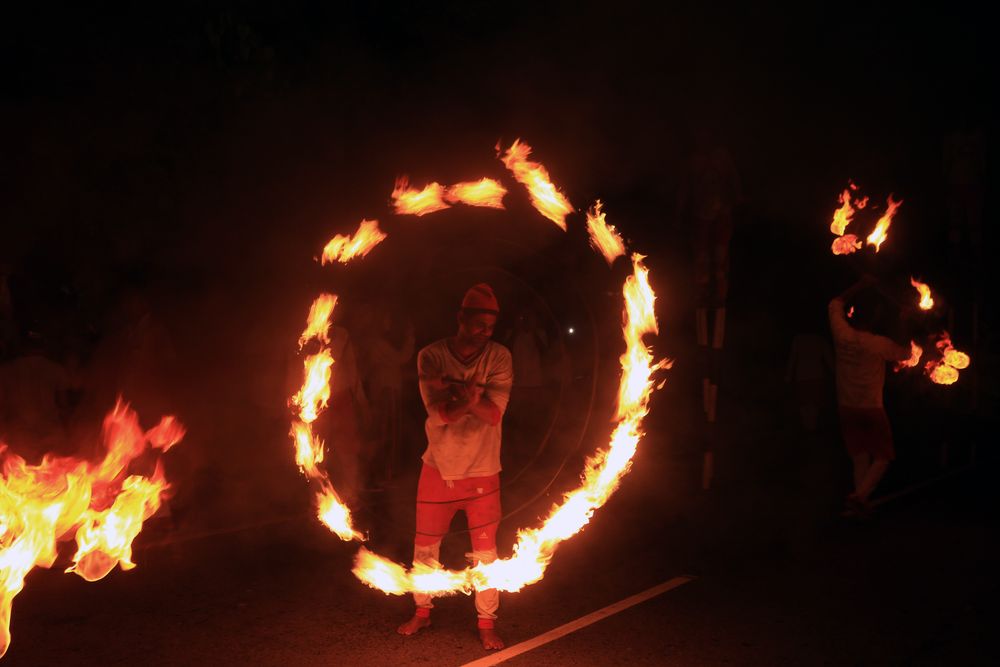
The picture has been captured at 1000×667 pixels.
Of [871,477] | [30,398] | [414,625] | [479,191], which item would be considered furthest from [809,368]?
[30,398]

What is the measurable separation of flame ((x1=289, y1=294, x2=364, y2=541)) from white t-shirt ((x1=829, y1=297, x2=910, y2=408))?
4625mm

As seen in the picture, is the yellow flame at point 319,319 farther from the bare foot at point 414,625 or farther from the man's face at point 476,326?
the bare foot at point 414,625

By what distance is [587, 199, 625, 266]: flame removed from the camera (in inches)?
215

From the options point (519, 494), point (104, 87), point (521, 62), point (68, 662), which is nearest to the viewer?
point (68, 662)

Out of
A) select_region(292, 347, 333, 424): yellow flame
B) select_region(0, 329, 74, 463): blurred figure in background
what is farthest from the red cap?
select_region(0, 329, 74, 463): blurred figure in background

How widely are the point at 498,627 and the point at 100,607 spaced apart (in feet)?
7.83

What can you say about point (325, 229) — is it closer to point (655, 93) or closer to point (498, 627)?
point (655, 93)

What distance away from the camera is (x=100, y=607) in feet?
16.8

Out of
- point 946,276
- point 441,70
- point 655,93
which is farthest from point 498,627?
point 946,276

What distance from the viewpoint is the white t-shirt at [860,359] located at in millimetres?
7422

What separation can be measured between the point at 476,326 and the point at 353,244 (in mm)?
1376

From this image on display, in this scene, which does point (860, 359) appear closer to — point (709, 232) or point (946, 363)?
point (946, 363)

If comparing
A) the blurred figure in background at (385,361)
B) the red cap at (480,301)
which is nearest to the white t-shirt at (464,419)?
the red cap at (480,301)

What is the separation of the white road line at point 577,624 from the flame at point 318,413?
1.06 meters
